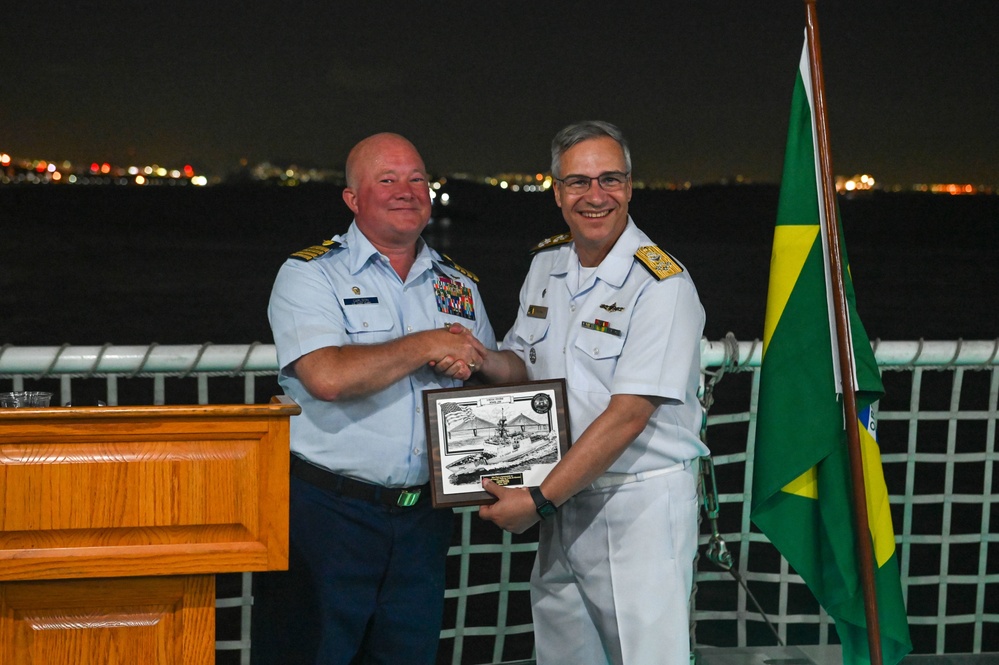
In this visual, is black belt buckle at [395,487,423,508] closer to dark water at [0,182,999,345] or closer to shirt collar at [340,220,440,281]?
shirt collar at [340,220,440,281]

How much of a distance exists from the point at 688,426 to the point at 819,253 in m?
0.60

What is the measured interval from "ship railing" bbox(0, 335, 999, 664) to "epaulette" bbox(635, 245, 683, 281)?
0.85 meters

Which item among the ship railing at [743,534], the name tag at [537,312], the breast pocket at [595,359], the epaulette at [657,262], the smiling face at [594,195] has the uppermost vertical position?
the smiling face at [594,195]

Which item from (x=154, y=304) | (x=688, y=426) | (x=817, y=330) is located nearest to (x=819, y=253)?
(x=817, y=330)

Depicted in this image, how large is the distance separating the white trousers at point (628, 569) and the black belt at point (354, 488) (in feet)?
1.37

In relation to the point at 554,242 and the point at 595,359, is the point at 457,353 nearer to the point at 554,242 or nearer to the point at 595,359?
the point at 595,359

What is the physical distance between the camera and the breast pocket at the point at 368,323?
3008 mm

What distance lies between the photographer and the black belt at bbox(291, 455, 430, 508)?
2912mm

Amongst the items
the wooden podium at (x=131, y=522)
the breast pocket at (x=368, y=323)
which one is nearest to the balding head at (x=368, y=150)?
the breast pocket at (x=368, y=323)

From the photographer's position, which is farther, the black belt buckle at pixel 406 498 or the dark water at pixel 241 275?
the dark water at pixel 241 275

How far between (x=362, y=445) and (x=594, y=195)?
91cm

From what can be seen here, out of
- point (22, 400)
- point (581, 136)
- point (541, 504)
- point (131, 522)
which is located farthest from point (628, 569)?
point (22, 400)

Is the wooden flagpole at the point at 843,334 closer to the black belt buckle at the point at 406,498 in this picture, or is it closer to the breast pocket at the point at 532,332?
the breast pocket at the point at 532,332

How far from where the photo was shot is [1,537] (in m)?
2.01
